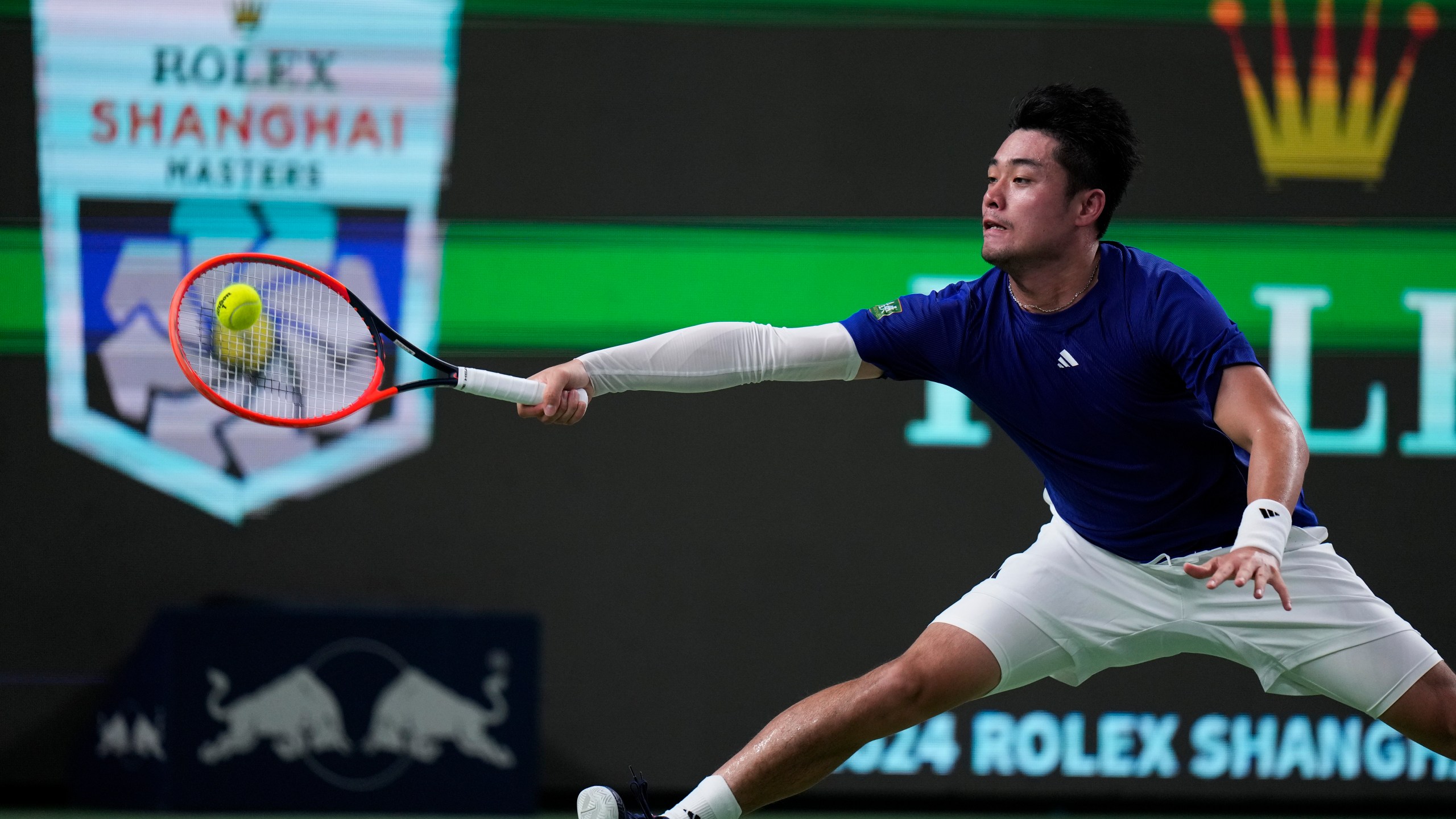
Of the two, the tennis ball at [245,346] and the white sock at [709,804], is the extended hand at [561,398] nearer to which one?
the tennis ball at [245,346]

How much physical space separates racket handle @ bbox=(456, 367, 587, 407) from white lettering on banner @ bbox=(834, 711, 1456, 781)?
2381 mm

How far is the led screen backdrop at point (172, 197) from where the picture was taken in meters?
4.70

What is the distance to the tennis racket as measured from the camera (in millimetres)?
2857

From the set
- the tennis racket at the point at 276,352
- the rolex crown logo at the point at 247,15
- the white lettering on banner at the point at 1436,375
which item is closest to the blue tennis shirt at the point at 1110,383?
the tennis racket at the point at 276,352

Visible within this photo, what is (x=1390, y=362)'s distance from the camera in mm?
4875

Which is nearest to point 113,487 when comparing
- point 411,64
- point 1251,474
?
point 411,64

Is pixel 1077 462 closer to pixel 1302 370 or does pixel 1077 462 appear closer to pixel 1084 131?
pixel 1084 131

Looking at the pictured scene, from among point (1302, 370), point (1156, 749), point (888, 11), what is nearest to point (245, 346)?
point (888, 11)

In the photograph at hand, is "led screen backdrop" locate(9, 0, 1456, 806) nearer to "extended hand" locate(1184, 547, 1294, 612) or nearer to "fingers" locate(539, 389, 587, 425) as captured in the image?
"fingers" locate(539, 389, 587, 425)

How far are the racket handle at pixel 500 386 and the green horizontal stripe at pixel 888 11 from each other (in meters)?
2.31

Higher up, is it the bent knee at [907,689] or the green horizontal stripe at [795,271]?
the green horizontal stripe at [795,271]

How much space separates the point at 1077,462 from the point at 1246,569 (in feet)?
2.23

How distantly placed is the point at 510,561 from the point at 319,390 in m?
1.32

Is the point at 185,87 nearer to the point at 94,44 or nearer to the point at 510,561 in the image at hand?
the point at 94,44
